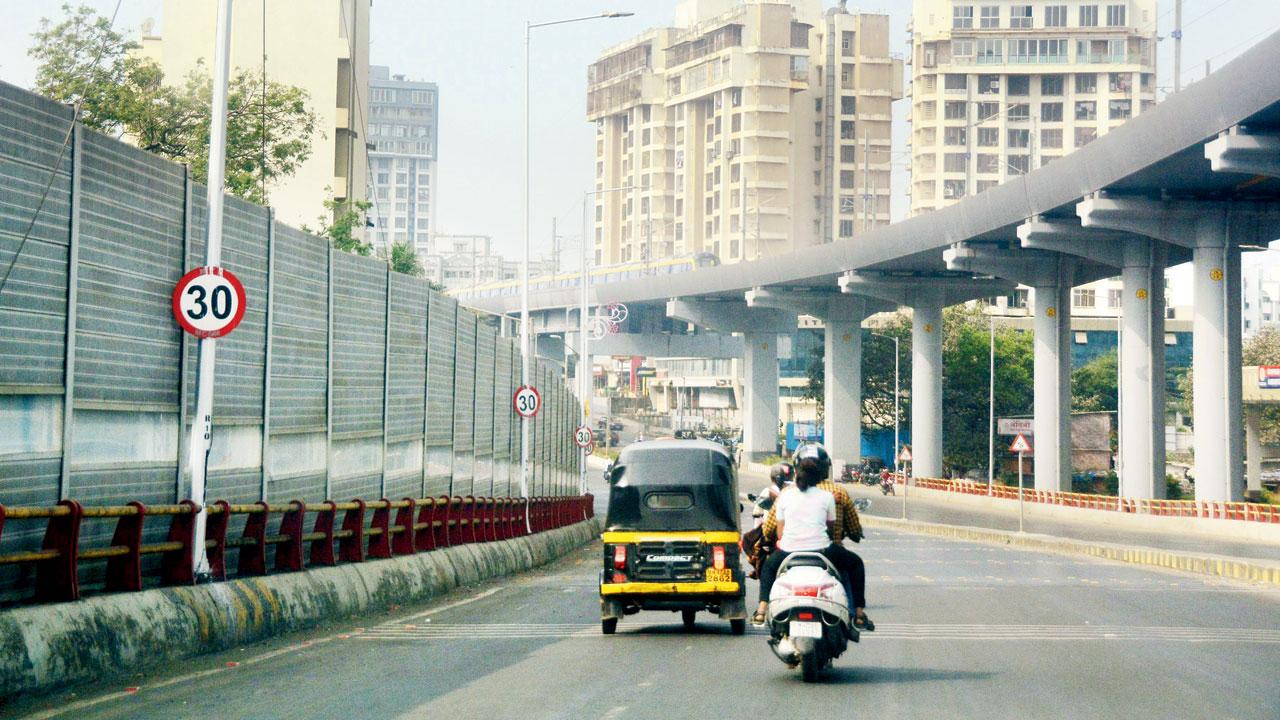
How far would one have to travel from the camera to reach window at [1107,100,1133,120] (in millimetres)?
161125

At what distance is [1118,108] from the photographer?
162 metres

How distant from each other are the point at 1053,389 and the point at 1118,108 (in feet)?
350

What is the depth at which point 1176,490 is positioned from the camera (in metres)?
72.0

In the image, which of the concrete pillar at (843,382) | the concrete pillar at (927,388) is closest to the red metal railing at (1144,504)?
the concrete pillar at (927,388)

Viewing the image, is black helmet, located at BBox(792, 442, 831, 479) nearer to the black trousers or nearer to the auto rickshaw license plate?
the black trousers

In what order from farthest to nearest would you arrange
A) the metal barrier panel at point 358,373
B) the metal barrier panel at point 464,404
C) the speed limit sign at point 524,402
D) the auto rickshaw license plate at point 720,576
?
the speed limit sign at point 524,402
the metal barrier panel at point 464,404
the metal barrier panel at point 358,373
the auto rickshaw license plate at point 720,576

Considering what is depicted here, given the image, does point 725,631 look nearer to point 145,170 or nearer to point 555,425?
point 145,170

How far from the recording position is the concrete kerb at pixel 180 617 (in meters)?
10.0

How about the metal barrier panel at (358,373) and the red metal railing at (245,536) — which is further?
the metal barrier panel at (358,373)

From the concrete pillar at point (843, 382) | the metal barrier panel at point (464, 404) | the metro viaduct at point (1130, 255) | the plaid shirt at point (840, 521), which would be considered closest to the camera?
→ the plaid shirt at point (840, 521)

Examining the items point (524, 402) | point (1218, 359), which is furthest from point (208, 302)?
point (1218, 359)

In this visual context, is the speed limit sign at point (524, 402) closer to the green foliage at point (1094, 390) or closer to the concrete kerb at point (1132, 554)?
the concrete kerb at point (1132, 554)

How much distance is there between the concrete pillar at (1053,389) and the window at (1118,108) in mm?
104352

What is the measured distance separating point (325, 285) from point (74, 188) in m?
6.96
